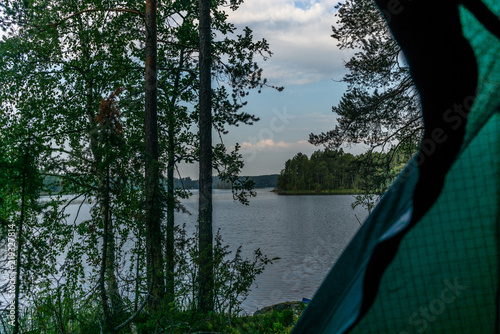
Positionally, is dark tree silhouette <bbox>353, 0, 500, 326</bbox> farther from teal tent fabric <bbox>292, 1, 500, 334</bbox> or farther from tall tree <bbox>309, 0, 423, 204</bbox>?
tall tree <bbox>309, 0, 423, 204</bbox>

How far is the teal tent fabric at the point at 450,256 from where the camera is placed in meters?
1.26

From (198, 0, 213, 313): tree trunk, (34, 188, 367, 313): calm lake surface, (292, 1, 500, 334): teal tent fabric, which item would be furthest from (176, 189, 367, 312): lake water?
(292, 1, 500, 334): teal tent fabric

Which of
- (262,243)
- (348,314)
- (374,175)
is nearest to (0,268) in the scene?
(348,314)

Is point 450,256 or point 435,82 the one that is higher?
point 435,82

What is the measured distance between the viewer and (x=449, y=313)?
126 centimetres

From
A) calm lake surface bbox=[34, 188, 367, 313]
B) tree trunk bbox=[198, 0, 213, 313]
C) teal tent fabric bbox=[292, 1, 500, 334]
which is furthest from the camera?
calm lake surface bbox=[34, 188, 367, 313]

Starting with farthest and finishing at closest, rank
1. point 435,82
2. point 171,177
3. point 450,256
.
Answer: point 171,177 < point 435,82 < point 450,256

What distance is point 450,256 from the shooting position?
1.26 m

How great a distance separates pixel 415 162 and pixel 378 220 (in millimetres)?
253

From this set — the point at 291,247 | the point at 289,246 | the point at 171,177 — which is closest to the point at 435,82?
the point at 171,177

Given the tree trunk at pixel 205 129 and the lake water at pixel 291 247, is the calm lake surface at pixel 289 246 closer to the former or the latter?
the lake water at pixel 291 247

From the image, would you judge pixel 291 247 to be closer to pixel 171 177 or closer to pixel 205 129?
pixel 171 177

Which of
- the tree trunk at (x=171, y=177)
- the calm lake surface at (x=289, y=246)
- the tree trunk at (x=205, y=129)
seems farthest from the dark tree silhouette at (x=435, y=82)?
the tree trunk at (x=205, y=129)

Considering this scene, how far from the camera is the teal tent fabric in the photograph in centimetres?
126
